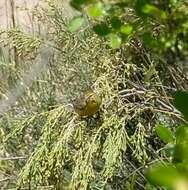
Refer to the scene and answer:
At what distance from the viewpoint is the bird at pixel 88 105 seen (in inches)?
108

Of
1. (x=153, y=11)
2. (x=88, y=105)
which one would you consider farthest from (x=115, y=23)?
(x=88, y=105)

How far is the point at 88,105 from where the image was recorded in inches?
109

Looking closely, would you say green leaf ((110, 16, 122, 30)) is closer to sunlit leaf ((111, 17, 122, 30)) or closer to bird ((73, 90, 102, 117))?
sunlit leaf ((111, 17, 122, 30))

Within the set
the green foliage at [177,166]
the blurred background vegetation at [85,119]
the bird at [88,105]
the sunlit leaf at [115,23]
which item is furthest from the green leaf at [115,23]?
the bird at [88,105]

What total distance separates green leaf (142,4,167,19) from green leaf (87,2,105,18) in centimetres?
7

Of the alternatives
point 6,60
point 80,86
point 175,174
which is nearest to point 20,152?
point 80,86

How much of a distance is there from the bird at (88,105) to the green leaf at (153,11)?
1.95 m

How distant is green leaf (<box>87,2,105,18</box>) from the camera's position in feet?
2.77

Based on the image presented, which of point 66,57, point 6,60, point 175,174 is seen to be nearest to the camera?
point 175,174

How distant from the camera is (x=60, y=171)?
2.79 meters

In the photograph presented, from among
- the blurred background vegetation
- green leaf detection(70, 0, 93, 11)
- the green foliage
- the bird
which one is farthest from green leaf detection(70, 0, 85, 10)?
the bird

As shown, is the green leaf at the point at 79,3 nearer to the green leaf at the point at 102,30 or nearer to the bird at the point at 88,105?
the green leaf at the point at 102,30

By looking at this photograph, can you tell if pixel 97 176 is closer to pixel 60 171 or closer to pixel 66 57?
pixel 60 171

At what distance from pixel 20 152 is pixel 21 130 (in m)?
0.35
